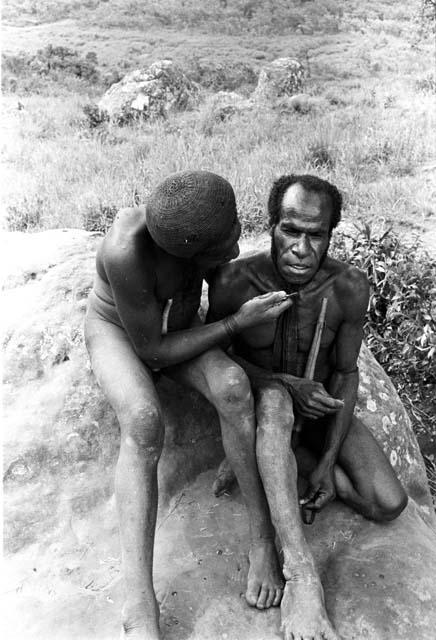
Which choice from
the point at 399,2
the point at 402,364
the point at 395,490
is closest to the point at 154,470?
the point at 395,490

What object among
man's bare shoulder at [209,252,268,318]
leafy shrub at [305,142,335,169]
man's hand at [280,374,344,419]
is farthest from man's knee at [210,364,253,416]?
leafy shrub at [305,142,335,169]

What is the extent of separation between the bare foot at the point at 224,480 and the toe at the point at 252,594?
55 centimetres

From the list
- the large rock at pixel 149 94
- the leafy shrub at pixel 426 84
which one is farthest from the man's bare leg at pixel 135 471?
the leafy shrub at pixel 426 84

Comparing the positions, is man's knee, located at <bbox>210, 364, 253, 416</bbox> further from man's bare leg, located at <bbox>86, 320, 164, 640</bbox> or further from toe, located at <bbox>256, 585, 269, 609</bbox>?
toe, located at <bbox>256, 585, 269, 609</bbox>

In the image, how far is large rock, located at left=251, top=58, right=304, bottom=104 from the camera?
12.5m

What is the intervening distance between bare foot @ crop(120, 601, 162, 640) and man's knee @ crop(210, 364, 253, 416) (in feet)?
2.47

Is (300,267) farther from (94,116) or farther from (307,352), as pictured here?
(94,116)

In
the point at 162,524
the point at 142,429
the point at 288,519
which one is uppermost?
the point at 142,429

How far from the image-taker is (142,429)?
2.52 meters

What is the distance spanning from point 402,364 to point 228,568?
112 inches

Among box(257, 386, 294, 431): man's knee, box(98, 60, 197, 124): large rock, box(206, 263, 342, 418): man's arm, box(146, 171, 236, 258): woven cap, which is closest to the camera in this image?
box(146, 171, 236, 258): woven cap

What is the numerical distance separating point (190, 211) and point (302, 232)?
58 centimetres

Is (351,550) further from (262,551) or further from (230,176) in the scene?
(230,176)

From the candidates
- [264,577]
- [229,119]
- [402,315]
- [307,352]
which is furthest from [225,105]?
[264,577]
